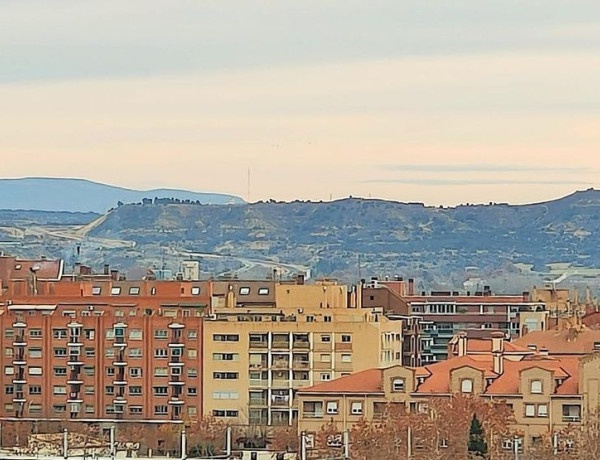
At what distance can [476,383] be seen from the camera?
55.1m

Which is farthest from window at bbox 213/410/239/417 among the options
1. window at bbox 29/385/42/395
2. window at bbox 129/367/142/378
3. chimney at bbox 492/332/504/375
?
chimney at bbox 492/332/504/375

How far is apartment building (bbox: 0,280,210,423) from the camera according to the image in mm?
64875

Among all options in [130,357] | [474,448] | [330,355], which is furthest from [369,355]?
[474,448]

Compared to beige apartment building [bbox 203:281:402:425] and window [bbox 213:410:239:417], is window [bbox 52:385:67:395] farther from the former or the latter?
window [bbox 213:410:239:417]

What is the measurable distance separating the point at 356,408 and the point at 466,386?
265cm

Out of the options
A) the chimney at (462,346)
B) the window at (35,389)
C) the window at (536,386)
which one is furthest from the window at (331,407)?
the window at (35,389)

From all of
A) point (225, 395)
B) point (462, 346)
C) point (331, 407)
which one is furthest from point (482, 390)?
point (225, 395)

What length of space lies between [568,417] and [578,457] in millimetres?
5403

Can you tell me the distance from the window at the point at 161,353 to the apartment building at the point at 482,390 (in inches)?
322

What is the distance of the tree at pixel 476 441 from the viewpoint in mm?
48969

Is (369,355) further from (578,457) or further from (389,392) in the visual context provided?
(578,457)

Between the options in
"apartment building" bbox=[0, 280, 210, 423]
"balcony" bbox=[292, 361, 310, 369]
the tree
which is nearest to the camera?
the tree

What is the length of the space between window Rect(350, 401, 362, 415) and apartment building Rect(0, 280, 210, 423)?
9.28 metres

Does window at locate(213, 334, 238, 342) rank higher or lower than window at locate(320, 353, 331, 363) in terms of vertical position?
higher
